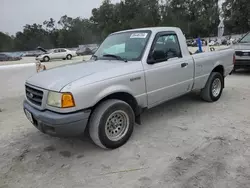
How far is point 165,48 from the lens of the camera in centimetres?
412

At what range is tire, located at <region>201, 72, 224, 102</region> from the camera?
519cm

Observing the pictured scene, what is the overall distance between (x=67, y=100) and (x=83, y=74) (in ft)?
1.66

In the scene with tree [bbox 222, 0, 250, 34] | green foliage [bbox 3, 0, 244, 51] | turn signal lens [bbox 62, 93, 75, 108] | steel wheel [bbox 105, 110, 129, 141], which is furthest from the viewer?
green foliage [bbox 3, 0, 244, 51]

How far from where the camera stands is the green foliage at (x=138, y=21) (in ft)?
210

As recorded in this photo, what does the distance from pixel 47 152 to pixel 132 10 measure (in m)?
79.3

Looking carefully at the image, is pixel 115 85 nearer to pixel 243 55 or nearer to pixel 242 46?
pixel 243 55

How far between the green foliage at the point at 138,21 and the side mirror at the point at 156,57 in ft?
204

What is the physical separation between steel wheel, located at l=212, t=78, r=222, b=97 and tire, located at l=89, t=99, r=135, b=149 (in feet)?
8.93

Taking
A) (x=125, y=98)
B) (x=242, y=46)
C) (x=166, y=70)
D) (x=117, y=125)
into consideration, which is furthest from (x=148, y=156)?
(x=242, y=46)

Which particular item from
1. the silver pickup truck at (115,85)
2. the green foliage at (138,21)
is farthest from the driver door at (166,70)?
the green foliage at (138,21)

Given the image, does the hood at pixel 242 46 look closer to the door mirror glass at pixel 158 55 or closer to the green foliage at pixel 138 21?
the door mirror glass at pixel 158 55

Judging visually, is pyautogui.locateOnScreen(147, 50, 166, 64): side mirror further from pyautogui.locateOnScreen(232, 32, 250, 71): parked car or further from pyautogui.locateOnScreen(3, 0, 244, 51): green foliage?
pyautogui.locateOnScreen(3, 0, 244, 51): green foliage

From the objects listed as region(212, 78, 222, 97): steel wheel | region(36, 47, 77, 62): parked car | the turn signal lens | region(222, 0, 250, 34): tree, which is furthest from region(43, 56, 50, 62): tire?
region(222, 0, 250, 34): tree

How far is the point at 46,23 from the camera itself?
9994 cm
